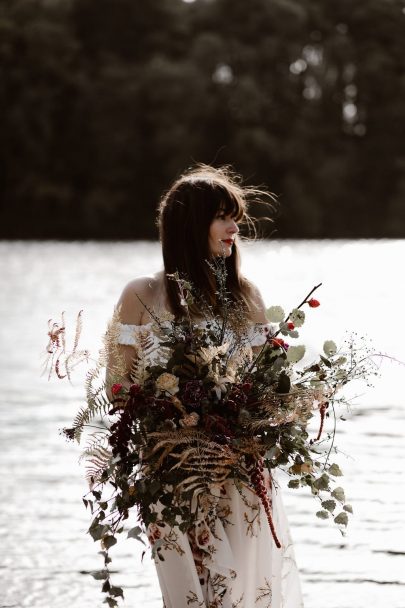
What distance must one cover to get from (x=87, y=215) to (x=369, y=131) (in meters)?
17.0

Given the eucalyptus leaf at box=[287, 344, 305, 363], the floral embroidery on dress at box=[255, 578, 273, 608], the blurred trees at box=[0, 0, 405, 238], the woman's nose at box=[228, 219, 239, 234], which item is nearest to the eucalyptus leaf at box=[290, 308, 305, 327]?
the eucalyptus leaf at box=[287, 344, 305, 363]

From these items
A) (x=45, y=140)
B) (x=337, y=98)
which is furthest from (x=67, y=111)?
(x=337, y=98)

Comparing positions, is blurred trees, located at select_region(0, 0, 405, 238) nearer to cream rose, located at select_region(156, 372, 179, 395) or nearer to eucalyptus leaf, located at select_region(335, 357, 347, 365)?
eucalyptus leaf, located at select_region(335, 357, 347, 365)

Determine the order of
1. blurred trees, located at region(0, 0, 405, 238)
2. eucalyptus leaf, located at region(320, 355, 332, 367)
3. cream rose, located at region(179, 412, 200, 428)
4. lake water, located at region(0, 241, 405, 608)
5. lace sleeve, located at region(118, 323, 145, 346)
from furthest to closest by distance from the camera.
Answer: blurred trees, located at region(0, 0, 405, 238) < lake water, located at region(0, 241, 405, 608) < lace sleeve, located at region(118, 323, 145, 346) < eucalyptus leaf, located at region(320, 355, 332, 367) < cream rose, located at region(179, 412, 200, 428)

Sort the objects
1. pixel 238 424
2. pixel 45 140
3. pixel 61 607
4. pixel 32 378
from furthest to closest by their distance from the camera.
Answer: pixel 45 140, pixel 32 378, pixel 61 607, pixel 238 424

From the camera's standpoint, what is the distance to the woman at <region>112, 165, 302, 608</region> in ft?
12.1

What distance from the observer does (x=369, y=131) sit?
71.9 meters

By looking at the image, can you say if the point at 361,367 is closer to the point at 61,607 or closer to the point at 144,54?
the point at 61,607

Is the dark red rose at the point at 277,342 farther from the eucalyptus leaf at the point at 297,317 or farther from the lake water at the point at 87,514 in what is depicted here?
the lake water at the point at 87,514

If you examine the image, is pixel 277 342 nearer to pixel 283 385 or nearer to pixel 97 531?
pixel 283 385

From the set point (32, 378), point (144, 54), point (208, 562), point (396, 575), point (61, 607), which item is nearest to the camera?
point (208, 562)

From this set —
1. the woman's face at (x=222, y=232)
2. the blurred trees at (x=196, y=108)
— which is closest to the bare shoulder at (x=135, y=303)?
the woman's face at (x=222, y=232)

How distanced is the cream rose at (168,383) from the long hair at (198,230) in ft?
1.41

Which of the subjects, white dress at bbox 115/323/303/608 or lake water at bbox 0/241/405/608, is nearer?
white dress at bbox 115/323/303/608
